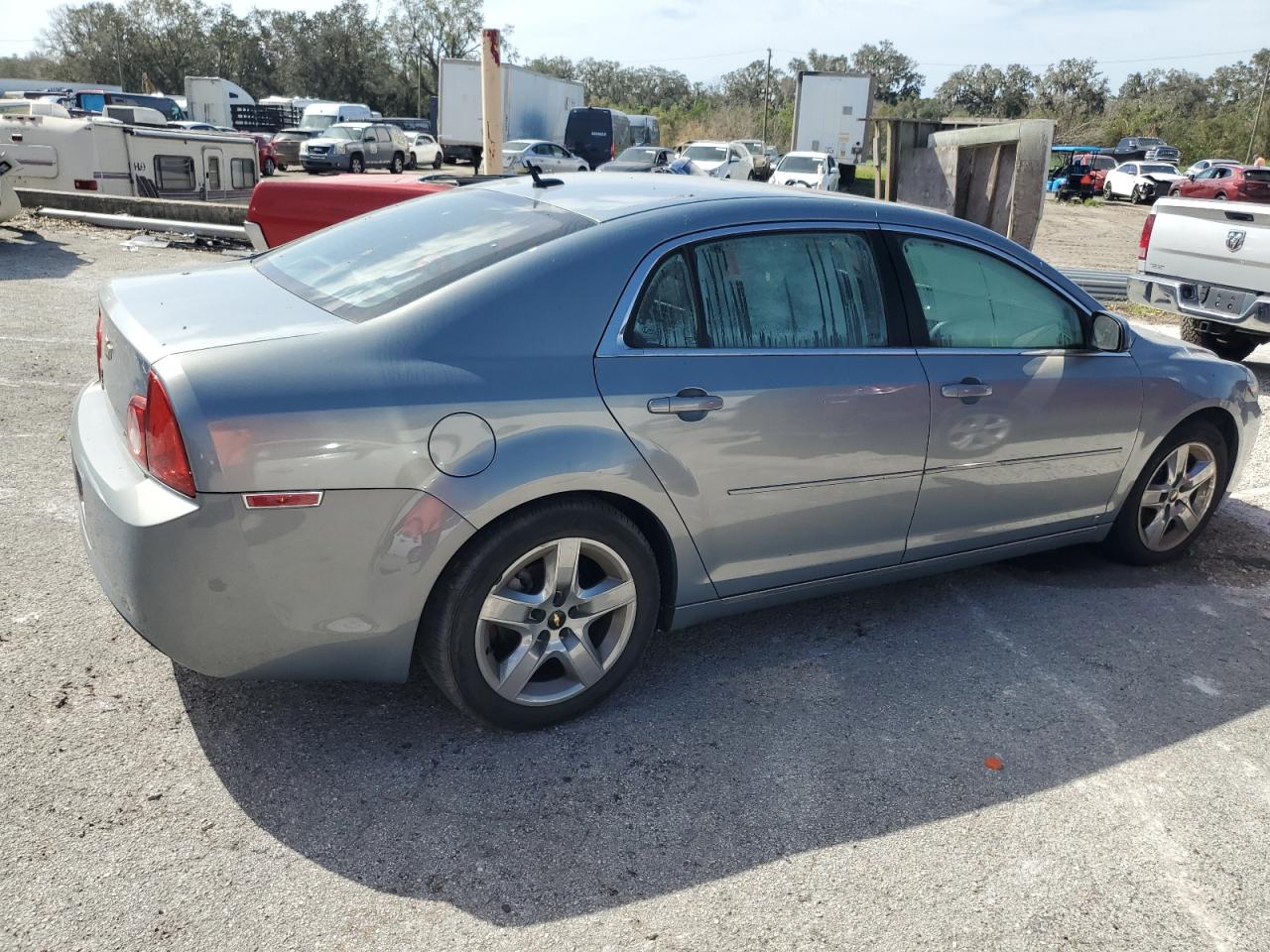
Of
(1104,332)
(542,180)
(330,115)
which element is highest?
(330,115)

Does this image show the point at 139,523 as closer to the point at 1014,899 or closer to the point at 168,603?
the point at 168,603

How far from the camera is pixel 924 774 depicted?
303 centimetres

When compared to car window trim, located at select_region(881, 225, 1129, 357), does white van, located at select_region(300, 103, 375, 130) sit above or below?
above

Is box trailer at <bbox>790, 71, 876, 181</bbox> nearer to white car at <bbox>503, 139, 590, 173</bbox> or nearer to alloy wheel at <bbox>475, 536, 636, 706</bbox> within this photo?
white car at <bbox>503, 139, 590, 173</bbox>

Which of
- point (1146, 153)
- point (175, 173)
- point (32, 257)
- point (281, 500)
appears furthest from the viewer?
point (1146, 153)

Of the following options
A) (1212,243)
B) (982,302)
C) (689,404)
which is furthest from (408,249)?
(1212,243)

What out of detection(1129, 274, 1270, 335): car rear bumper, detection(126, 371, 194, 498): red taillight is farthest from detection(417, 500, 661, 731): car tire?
detection(1129, 274, 1270, 335): car rear bumper

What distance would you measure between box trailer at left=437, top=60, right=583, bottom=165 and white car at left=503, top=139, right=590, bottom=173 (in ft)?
7.55

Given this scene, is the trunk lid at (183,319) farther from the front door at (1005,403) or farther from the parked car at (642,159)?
the parked car at (642,159)

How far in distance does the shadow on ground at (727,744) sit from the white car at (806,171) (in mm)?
24511

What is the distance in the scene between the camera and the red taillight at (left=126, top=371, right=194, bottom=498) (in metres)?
2.51

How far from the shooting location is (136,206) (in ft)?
45.0

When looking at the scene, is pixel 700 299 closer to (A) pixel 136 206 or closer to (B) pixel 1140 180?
(A) pixel 136 206

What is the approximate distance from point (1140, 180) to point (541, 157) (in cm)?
2210
